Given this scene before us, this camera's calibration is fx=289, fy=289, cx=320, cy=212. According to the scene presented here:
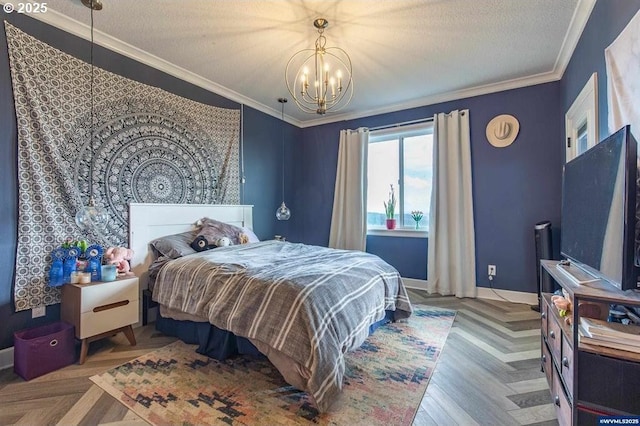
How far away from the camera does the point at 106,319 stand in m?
2.18

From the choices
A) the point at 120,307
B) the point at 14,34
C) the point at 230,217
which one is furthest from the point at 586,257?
the point at 14,34

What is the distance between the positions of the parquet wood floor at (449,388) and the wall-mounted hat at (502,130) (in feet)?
7.06

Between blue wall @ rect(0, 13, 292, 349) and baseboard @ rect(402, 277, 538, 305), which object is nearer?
blue wall @ rect(0, 13, 292, 349)

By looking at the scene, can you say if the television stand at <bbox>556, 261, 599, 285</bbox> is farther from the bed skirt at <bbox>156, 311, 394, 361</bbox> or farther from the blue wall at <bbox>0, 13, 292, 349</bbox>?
the blue wall at <bbox>0, 13, 292, 349</bbox>

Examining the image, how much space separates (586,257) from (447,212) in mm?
2332

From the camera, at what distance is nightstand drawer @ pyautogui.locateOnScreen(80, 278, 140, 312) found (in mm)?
2078

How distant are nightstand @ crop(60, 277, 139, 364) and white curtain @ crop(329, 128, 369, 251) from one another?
9.40 feet

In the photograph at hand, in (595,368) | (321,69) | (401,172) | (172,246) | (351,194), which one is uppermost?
(321,69)

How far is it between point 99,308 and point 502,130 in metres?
4.43

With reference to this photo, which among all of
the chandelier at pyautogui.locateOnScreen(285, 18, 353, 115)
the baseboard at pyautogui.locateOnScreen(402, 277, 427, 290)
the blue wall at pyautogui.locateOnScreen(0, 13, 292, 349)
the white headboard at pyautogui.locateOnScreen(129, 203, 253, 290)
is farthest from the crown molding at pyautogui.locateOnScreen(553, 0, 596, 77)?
the white headboard at pyautogui.locateOnScreen(129, 203, 253, 290)

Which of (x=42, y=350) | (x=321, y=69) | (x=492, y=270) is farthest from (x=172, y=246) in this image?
(x=492, y=270)

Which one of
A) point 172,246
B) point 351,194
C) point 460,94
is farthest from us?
point 351,194

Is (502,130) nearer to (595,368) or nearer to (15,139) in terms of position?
(595,368)

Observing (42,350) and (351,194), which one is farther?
(351,194)
